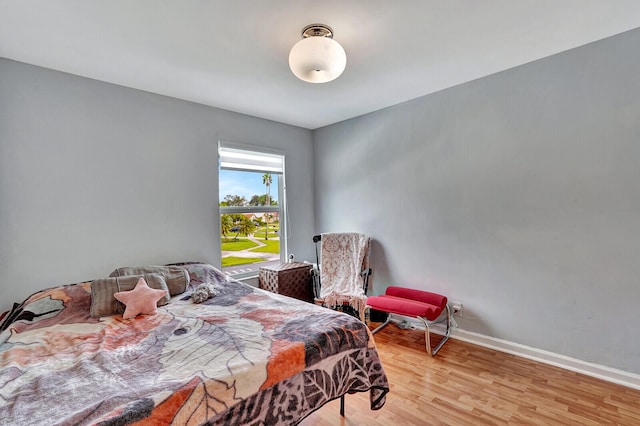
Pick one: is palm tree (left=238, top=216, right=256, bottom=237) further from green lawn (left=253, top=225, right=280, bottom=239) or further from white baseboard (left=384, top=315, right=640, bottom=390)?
white baseboard (left=384, top=315, right=640, bottom=390)

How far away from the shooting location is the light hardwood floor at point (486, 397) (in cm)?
179

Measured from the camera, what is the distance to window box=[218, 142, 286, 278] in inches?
132

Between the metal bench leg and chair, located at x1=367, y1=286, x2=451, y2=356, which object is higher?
chair, located at x1=367, y1=286, x2=451, y2=356

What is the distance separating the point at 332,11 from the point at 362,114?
193 cm

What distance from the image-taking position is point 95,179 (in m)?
2.47

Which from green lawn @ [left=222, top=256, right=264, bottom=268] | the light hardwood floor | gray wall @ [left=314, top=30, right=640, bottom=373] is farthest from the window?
the light hardwood floor

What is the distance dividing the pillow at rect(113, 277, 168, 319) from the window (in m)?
1.19

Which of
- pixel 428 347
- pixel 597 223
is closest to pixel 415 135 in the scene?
pixel 597 223

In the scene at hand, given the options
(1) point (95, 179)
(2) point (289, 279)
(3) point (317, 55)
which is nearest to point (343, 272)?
(2) point (289, 279)

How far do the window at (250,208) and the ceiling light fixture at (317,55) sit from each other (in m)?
1.69

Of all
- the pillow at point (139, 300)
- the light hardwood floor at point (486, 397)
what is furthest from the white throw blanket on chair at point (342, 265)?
the pillow at point (139, 300)

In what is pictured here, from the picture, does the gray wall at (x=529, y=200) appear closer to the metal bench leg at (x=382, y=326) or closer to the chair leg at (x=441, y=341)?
the chair leg at (x=441, y=341)

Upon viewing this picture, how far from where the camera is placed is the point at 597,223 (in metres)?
2.17

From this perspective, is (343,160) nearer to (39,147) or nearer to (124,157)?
(124,157)
